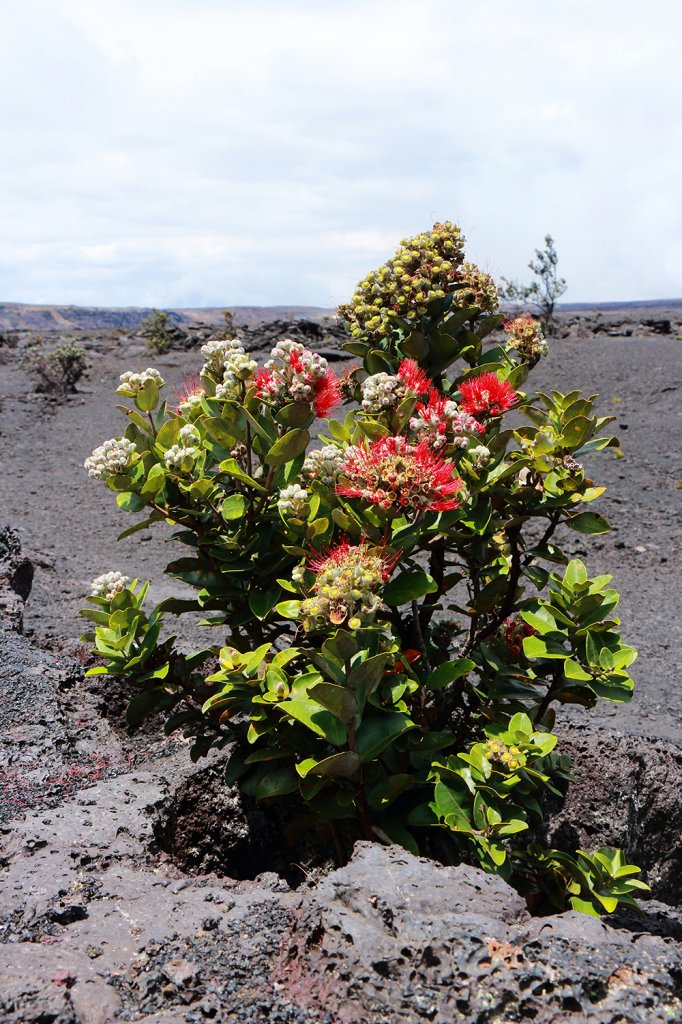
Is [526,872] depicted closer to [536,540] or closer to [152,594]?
[152,594]

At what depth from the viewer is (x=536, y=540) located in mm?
7574

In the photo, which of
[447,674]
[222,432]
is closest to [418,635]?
[447,674]

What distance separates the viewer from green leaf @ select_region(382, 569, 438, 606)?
6.88 feet

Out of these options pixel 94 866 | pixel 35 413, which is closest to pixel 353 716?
pixel 94 866

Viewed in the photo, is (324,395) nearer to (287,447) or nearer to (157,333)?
(287,447)

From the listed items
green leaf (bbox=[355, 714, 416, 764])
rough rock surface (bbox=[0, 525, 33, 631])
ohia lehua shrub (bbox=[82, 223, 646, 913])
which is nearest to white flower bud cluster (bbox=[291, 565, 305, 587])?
ohia lehua shrub (bbox=[82, 223, 646, 913])

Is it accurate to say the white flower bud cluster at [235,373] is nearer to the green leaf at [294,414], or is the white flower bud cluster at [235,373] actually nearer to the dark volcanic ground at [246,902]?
the green leaf at [294,414]

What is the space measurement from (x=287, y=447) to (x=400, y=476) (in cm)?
37

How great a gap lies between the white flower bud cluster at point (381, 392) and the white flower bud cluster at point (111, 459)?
0.64 metres

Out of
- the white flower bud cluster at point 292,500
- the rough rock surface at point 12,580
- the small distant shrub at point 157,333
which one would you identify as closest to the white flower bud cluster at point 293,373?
the white flower bud cluster at point 292,500

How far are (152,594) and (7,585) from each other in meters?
1.37

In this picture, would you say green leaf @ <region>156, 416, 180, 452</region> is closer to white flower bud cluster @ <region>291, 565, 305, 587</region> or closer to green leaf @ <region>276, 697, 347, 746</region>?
Result: white flower bud cluster @ <region>291, 565, 305, 587</region>

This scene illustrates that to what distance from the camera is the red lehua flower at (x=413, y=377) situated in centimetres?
213

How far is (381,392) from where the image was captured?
6.82ft
